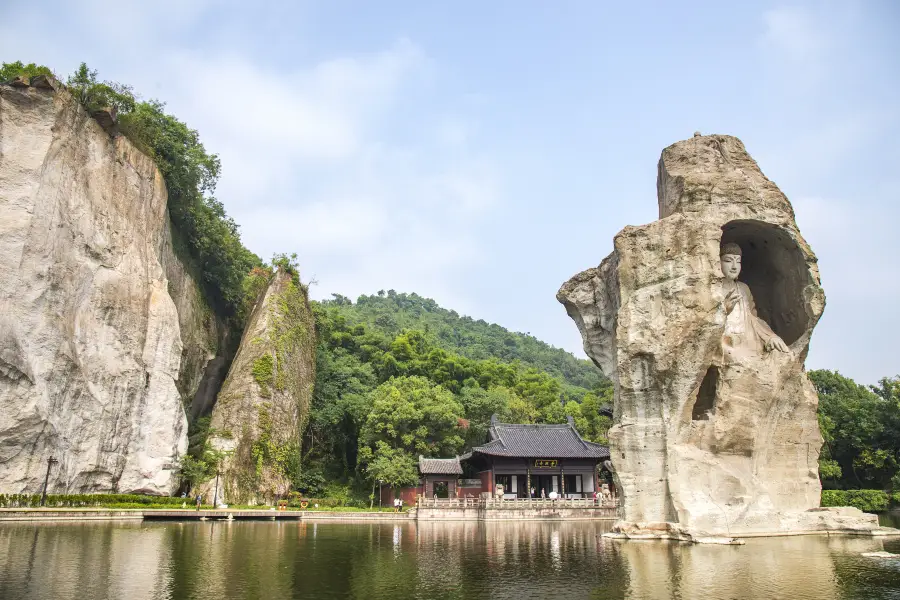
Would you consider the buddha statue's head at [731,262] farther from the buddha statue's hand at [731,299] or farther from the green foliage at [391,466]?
the green foliage at [391,466]

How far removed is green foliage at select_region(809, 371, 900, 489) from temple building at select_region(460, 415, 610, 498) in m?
14.1

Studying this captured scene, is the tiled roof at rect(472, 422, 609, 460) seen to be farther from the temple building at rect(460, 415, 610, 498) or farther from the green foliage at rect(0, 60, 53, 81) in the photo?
the green foliage at rect(0, 60, 53, 81)

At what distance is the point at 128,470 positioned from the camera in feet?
96.3

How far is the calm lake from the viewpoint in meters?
11.2

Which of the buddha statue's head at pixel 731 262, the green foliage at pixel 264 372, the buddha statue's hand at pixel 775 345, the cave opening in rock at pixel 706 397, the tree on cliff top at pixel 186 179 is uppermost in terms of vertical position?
the tree on cliff top at pixel 186 179

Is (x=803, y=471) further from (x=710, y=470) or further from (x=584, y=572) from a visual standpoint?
(x=584, y=572)

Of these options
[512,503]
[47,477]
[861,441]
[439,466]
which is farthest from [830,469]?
[47,477]

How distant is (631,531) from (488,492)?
17352 millimetres

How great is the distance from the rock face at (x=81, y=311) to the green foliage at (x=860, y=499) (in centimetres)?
3603

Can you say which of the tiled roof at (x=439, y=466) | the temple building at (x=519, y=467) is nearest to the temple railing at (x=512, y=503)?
the temple building at (x=519, y=467)

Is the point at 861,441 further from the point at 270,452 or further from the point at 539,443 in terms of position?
the point at 270,452

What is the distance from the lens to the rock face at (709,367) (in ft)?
68.9

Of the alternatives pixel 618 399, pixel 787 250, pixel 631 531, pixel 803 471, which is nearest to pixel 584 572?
pixel 631 531

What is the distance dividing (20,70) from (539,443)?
36.2 metres
